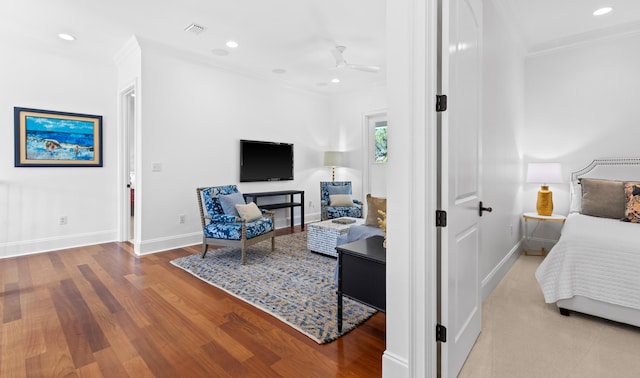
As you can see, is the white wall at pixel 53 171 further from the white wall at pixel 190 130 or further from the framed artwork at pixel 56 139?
the white wall at pixel 190 130

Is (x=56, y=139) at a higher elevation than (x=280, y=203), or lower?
higher

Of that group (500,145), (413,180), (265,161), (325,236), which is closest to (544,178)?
(500,145)

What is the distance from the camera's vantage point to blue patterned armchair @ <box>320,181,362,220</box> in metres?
5.27

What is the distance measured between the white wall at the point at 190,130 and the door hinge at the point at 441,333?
3821 millimetres

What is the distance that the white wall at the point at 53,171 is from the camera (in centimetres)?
380

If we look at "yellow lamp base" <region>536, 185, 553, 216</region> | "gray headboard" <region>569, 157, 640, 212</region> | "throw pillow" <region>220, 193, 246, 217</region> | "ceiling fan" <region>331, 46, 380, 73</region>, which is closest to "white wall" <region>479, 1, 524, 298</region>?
"yellow lamp base" <region>536, 185, 553, 216</region>

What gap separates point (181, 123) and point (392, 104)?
12.3 ft

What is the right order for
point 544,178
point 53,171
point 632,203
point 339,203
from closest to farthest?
1. point 632,203
2. point 544,178
3. point 53,171
4. point 339,203

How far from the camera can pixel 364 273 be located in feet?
6.09

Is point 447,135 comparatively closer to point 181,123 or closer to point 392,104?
point 392,104

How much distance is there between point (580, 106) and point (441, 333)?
403 cm

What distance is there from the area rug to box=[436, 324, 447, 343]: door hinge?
76 cm

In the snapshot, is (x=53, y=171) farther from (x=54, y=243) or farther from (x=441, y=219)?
(x=441, y=219)

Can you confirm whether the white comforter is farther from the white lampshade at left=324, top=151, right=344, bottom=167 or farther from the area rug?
the white lampshade at left=324, top=151, right=344, bottom=167
